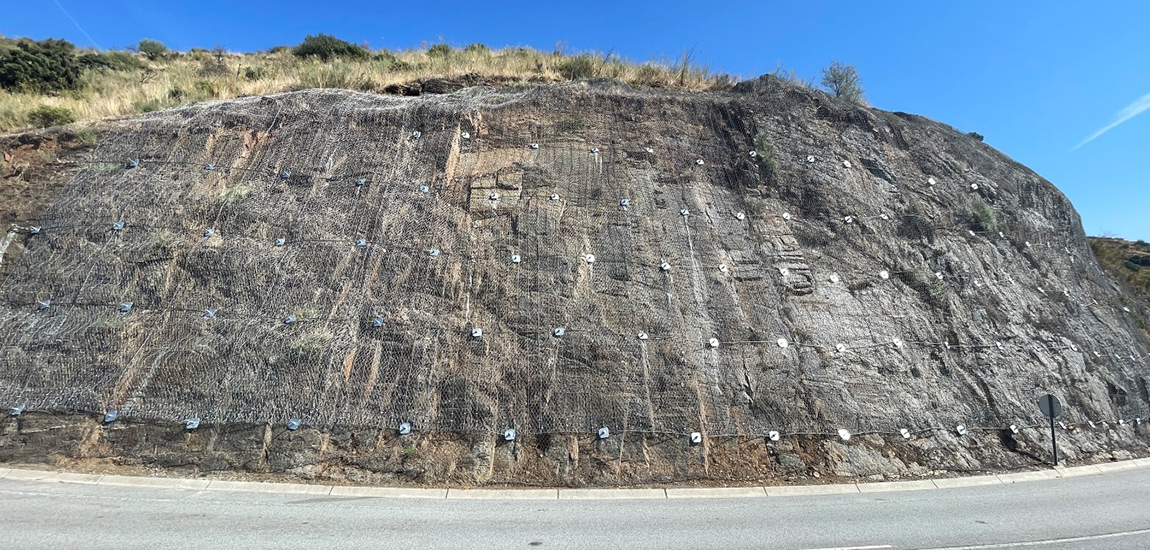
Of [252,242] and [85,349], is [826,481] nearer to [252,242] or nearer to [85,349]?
[252,242]

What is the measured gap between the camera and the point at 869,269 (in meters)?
9.70

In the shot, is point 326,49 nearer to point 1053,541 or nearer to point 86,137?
point 86,137

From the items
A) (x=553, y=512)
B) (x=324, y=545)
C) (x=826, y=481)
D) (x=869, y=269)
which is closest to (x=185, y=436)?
(x=324, y=545)

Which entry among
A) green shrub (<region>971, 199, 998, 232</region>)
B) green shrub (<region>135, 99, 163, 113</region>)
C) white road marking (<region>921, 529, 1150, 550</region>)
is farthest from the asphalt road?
green shrub (<region>135, 99, 163, 113</region>)

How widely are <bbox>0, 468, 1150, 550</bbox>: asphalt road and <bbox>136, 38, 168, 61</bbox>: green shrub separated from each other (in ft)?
74.9

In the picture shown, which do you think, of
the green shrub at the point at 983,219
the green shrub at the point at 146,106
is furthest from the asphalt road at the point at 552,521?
the green shrub at the point at 146,106

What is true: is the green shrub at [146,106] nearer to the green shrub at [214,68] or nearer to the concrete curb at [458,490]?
the green shrub at [214,68]

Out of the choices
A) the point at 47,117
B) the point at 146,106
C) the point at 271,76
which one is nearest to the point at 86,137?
the point at 146,106

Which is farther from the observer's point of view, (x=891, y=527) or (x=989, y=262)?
(x=989, y=262)

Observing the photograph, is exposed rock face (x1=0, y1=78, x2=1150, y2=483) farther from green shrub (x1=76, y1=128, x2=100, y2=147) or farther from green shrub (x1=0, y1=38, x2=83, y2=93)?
green shrub (x1=0, y1=38, x2=83, y2=93)

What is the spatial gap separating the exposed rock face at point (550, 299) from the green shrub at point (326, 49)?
8738 mm

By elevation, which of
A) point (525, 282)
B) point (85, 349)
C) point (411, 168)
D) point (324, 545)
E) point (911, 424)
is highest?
point (411, 168)

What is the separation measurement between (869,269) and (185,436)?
38.0 feet

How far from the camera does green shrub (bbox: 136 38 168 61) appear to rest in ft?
70.8
